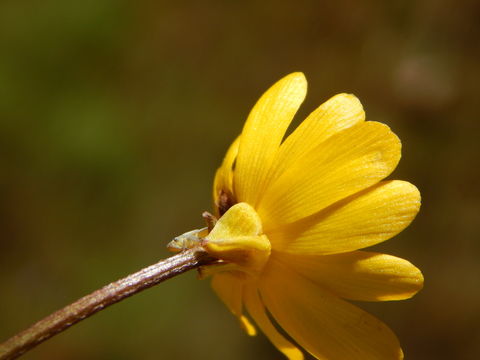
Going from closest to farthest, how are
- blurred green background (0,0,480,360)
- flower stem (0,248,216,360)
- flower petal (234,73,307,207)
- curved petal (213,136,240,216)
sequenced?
1. flower stem (0,248,216,360)
2. flower petal (234,73,307,207)
3. curved petal (213,136,240,216)
4. blurred green background (0,0,480,360)

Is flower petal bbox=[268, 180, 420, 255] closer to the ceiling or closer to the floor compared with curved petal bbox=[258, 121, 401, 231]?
closer to the floor

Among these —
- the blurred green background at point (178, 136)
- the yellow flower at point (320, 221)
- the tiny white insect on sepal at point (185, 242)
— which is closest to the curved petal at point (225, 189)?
the yellow flower at point (320, 221)

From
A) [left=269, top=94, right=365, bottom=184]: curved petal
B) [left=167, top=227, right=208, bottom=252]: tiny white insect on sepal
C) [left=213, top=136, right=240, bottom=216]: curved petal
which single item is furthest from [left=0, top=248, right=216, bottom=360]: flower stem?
[left=269, top=94, right=365, bottom=184]: curved petal

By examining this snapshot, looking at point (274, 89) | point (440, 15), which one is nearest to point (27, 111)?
point (440, 15)

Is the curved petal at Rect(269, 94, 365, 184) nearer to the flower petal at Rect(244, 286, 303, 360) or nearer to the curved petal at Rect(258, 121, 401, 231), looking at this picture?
the curved petal at Rect(258, 121, 401, 231)

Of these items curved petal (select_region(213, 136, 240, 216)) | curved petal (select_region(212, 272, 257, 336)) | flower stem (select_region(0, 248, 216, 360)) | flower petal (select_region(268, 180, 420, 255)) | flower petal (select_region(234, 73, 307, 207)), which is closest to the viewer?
flower stem (select_region(0, 248, 216, 360))

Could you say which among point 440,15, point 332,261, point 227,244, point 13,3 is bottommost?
point 440,15

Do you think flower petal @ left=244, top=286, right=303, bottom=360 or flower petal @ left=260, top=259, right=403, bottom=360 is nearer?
flower petal @ left=260, top=259, right=403, bottom=360

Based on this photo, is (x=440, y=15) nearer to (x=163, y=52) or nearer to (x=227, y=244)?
(x=163, y=52)
